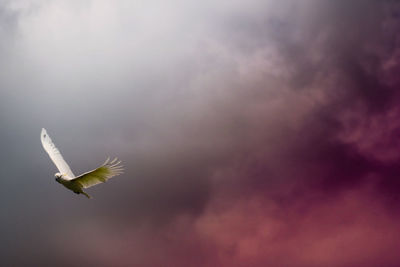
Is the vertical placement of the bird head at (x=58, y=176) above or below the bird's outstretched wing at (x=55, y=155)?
below

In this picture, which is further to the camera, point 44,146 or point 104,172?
point 44,146

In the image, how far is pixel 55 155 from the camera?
1818 inches

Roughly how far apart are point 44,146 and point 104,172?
38.7 feet

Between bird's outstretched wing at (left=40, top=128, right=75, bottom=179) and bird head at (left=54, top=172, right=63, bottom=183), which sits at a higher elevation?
bird's outstretched wing at (left=40, top=128, right=75, bottom=179)

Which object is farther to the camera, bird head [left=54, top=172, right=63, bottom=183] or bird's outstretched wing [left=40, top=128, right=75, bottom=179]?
bird's outstretched wing [left=40, top=128, right=75, bottom=179]

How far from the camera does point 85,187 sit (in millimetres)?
40219

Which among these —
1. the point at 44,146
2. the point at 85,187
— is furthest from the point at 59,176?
the point at 44,146

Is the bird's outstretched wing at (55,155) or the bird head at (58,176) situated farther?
the bird's outstretched wing at (55,155)

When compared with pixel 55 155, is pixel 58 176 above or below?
below

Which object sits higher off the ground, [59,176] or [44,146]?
[44,146]

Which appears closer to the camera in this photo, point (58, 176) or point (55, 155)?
point (58, 176)

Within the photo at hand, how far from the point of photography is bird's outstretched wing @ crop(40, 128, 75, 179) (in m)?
43.6

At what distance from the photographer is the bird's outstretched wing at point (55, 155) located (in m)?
43.6

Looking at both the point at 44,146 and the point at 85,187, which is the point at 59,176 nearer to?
the point at 85,187
